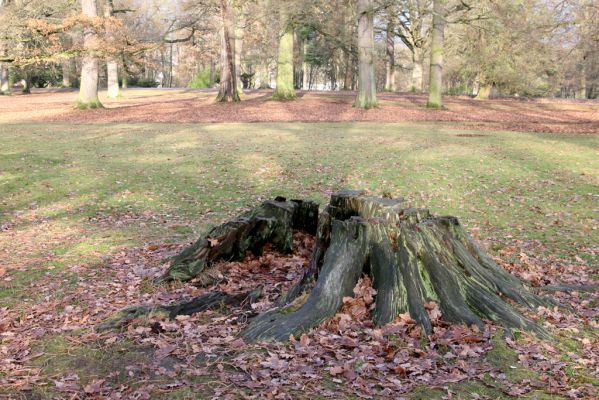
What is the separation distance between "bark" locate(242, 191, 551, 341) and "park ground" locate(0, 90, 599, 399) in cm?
17

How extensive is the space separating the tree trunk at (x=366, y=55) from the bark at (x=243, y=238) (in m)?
26.7

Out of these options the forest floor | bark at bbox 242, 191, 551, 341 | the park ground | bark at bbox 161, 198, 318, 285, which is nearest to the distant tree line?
the forest floor

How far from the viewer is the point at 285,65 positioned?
39.1m

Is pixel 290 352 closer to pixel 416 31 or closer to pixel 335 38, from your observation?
pixel 335 38

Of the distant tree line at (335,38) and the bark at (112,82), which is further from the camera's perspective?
the bark at (112,82)

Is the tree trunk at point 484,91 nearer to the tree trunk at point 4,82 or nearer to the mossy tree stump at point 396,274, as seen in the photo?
the tree trunk at point 4,82

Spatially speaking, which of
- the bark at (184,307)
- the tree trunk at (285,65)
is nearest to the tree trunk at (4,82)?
the tree trunk at (285,65)

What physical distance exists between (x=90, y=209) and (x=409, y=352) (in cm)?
901

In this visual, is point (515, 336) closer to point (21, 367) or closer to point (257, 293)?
point (257, 293)

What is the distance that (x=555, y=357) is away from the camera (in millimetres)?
4941

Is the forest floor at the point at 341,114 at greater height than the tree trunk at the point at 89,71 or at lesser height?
A: lesser

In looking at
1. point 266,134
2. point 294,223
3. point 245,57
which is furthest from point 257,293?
point 245,57

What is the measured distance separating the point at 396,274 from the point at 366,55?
29.7 metres

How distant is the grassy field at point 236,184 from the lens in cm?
911
